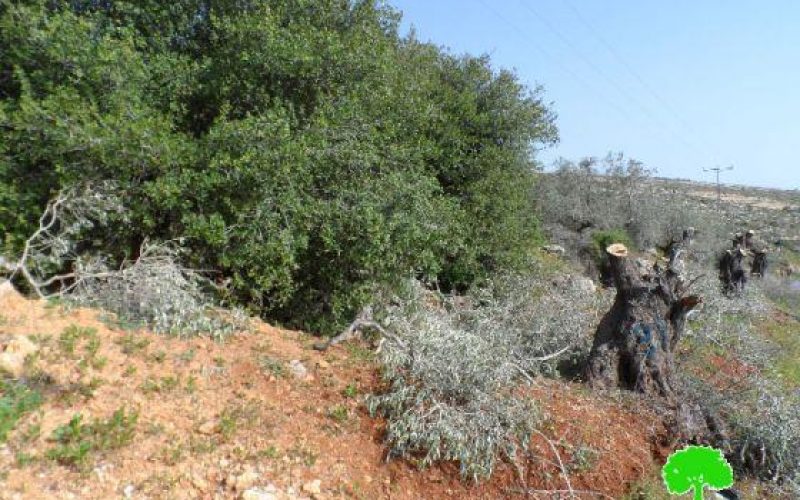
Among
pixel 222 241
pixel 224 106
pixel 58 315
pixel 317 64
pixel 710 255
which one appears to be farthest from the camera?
pixel 710 255

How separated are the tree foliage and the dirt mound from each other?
1507mm

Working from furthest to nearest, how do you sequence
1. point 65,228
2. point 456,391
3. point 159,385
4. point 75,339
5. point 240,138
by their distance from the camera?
point 240,138
point 65,228
point 456,391
point 75,339
point 159,385

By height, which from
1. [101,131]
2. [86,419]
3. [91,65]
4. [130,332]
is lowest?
[86,419]

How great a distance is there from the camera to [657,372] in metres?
6.44

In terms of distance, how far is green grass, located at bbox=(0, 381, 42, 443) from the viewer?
142 inches

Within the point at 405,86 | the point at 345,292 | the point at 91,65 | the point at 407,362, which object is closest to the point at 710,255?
the point at 405,86

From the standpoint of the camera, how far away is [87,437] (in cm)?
371

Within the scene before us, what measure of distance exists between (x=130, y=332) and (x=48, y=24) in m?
3.54

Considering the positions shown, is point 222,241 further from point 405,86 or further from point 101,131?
point 405,86

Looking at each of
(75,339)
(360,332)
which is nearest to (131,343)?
(75,339)

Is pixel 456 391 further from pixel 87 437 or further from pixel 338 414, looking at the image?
pixel 87 437

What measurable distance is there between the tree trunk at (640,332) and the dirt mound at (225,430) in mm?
927

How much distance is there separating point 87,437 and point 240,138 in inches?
134

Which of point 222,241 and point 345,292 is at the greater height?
point 222,241
